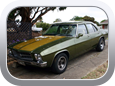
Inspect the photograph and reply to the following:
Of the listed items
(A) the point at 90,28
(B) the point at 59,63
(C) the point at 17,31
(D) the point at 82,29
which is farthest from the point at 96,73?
(C) the point at 17,31

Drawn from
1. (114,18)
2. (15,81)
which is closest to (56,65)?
(15,81)

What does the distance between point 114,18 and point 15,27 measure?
4734 mm

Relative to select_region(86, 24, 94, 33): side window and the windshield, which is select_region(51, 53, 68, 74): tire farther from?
select_region(86, 24, 94, 33): side window

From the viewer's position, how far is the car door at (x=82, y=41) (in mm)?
4293

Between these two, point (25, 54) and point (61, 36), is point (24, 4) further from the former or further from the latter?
point (61, 36)

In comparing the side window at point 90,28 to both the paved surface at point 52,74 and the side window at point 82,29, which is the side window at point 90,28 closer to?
the side window at point 82,29

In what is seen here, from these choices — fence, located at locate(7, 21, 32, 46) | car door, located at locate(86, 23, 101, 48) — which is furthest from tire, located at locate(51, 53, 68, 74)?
fence, located at locate(7, 21, 32, 46)

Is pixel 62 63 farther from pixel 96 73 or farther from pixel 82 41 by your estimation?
Answer: pixel 82 41

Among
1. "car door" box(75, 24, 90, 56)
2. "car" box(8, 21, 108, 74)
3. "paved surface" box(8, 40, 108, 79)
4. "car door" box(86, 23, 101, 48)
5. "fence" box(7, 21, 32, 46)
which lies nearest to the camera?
"car" box(8, 21, 108, 74)

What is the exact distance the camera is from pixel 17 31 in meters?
5.93

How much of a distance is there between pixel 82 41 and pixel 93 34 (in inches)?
47.4

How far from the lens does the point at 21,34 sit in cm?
620

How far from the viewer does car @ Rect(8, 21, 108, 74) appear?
10.6 ft

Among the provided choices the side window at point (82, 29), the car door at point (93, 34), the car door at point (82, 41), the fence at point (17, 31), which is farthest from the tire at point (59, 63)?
the fence at point (17, 31)
